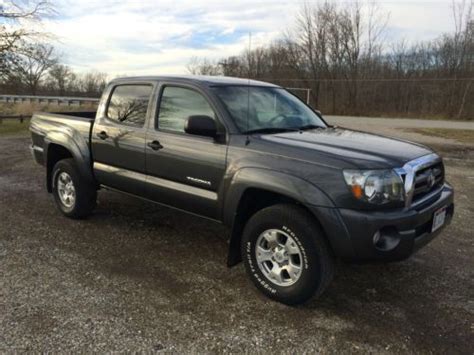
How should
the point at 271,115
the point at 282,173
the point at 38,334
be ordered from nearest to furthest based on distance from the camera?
the point at 38,334, the point at 282,173, the point at 271,115

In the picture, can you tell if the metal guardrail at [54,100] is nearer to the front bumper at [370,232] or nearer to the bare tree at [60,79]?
the bare tree at [60,79]

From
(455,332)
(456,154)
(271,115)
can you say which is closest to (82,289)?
(271,115)

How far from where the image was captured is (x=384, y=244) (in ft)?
10.6

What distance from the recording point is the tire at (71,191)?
553 cm

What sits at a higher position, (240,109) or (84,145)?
(240,109)

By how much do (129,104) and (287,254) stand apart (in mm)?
2553

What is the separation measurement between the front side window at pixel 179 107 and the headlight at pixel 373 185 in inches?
60.2

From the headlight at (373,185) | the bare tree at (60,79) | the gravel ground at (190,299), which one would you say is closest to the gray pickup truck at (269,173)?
the headlight at (373,185)

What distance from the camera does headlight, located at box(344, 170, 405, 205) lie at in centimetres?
320

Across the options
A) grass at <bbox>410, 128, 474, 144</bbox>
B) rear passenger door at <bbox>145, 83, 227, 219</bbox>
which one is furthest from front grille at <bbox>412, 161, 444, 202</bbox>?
grass at <bbox>410, 128, 474, 144</bbox>

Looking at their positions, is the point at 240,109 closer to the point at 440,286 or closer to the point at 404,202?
the point at 404,202

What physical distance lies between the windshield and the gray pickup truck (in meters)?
0.02

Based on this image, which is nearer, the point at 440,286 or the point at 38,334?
the point at 38,334

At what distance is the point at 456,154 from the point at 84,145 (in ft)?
34.9
